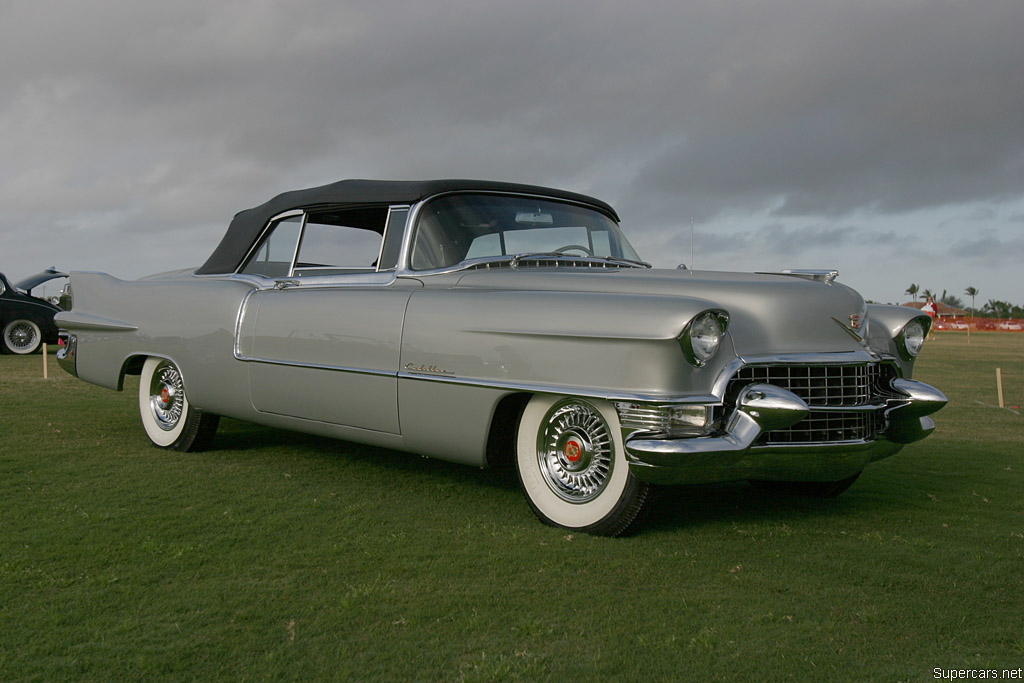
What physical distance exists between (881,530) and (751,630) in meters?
1.57

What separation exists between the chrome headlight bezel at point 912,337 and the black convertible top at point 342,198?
207 centimetres

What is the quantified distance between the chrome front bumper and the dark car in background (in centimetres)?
1561

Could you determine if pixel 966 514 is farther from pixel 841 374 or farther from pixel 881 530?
pixel 841 374

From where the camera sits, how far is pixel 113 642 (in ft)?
8.92

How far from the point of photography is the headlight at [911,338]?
15.2 ft

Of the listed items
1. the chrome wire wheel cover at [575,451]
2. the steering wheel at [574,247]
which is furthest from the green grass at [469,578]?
the steering wheel at [574,247]

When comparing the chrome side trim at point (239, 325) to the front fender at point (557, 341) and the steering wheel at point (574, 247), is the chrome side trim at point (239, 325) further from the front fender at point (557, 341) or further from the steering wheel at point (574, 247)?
the steering wheel at point (574, 247)

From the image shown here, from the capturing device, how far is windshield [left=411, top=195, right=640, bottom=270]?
4895 mm

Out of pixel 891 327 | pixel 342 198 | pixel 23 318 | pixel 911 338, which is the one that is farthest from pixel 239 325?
pixel 23 318

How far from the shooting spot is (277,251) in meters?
5.86

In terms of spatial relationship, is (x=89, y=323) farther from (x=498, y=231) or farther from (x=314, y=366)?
(x=498, y=231)

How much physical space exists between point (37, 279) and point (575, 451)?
1655 centimetres

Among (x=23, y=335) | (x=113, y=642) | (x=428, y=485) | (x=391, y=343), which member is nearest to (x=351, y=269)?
(x=391, y=343)

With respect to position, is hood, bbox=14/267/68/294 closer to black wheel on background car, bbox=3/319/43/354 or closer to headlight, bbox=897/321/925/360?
black wheel on background car, bbox=3/319/43/354
